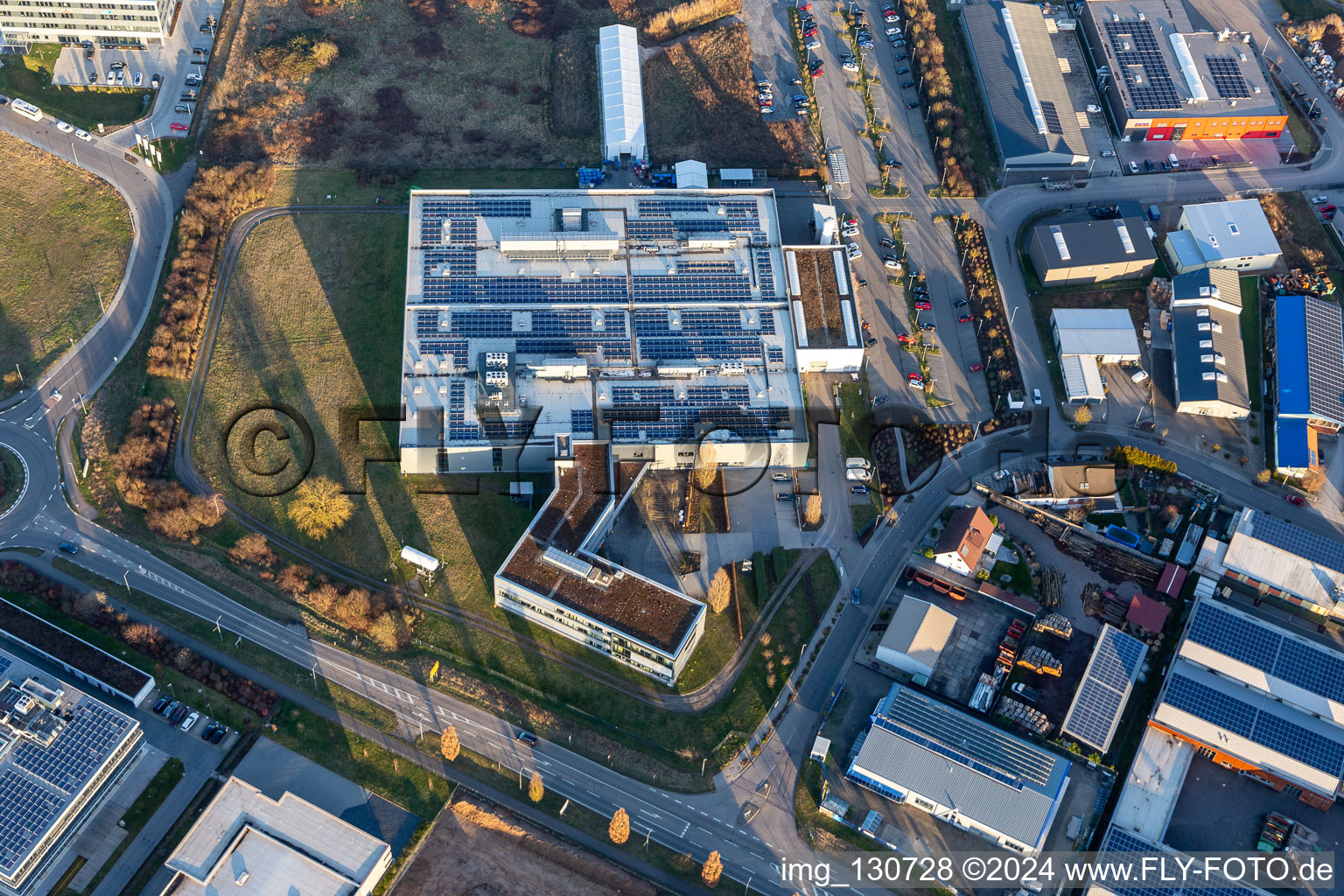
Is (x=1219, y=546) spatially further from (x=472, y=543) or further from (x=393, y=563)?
(x=393, y=563)

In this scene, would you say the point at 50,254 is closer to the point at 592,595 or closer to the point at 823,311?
the point at 592,595

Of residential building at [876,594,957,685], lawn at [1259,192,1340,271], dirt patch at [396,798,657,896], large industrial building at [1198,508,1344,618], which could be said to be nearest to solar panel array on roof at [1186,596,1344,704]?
large industrial building at [1198,508,1344,618]

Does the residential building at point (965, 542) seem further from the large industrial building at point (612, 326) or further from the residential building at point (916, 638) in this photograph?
the large industrial building at point (612, 326)

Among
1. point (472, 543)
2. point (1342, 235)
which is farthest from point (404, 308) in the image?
point (1342, 235)

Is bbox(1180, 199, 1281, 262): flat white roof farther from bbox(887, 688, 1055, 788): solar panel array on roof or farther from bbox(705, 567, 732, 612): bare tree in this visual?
bbox(705, 567, 732, 612): bare tree

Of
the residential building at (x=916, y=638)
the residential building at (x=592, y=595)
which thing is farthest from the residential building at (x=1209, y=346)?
the residential building at (x=592, y=595)
